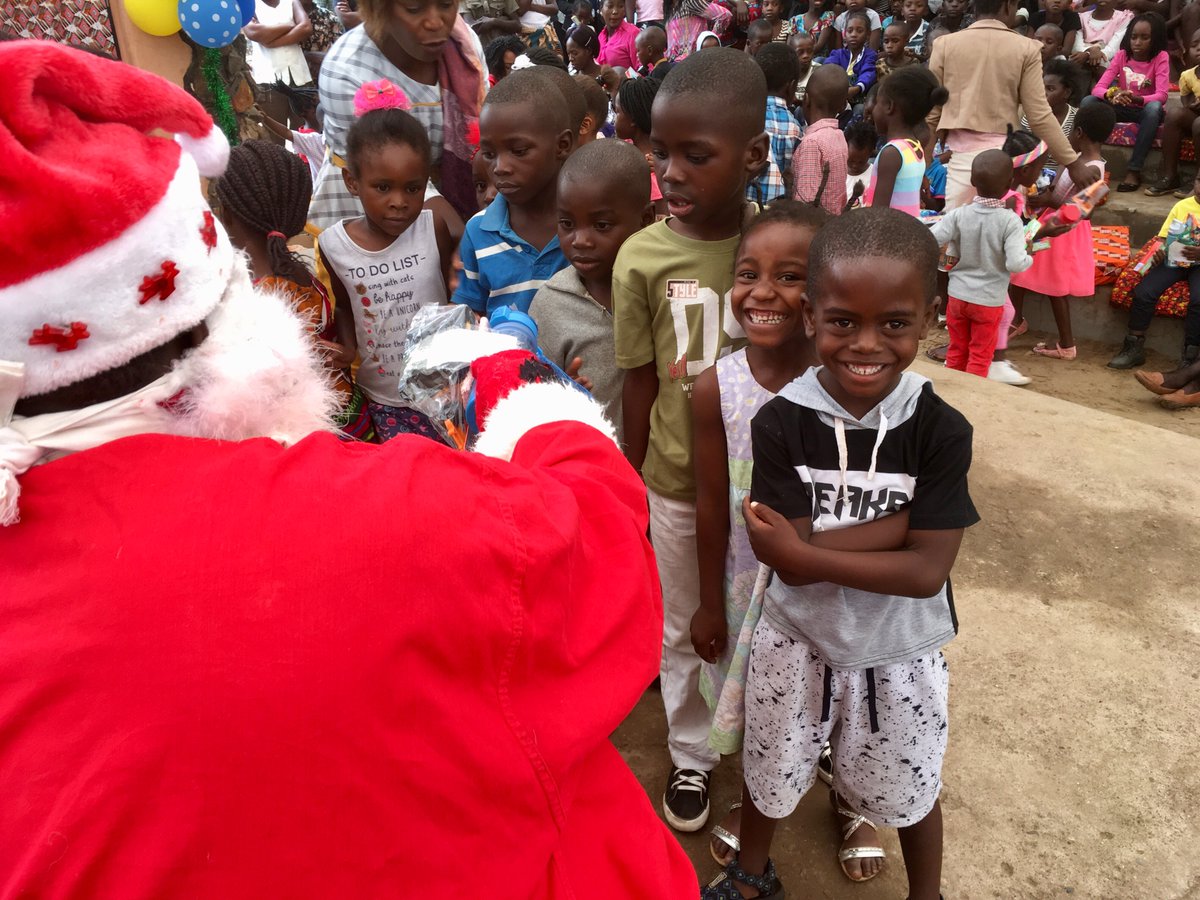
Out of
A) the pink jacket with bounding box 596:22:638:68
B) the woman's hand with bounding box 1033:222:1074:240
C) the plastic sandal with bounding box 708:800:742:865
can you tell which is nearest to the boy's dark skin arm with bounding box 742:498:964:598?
the plastic sandal with bounding box 708:800:742:865

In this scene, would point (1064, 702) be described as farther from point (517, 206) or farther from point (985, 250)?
point (985, 250)

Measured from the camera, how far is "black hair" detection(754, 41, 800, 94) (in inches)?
207

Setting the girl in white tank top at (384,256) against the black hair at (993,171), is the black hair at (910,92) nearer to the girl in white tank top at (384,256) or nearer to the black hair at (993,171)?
the black hair at (993,171)

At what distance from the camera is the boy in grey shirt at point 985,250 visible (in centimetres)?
491

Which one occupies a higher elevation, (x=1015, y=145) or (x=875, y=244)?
(x=875, y=244)

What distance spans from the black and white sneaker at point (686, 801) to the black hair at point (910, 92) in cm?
439

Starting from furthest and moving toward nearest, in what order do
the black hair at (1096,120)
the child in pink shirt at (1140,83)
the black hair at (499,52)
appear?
the child in pink shirt at (1140,83)
the black hair at (499,52)
the black hair at (1096,120)

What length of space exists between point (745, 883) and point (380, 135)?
7.80 feet

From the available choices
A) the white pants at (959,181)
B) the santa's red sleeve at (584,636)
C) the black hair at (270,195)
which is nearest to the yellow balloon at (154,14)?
the black hair at (270,195)

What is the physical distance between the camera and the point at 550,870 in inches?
38.5

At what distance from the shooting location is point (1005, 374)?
581 cm

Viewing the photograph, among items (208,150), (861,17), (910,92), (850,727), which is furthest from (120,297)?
(861,17)

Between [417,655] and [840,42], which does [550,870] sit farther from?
[840,42]

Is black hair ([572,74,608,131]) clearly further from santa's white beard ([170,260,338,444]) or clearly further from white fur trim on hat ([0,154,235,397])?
white fur trim on hat ([0,154,235,397])
